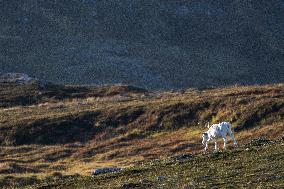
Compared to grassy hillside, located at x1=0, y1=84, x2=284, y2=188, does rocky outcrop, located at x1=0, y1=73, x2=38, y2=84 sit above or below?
above

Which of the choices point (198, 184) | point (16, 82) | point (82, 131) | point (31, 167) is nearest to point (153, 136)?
point (82, 131)

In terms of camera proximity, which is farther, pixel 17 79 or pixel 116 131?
pixel 17 79

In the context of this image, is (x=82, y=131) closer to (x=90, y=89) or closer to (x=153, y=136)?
(x=153, y=136)

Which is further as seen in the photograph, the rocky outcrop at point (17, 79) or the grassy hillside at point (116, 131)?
the rocky outcrop at point (17, 79)

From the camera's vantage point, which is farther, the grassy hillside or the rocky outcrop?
the rocky outcrop

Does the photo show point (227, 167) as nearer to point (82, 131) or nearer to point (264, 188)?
point (264, 188)

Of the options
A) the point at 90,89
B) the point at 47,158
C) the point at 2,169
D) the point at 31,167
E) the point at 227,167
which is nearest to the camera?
the point at 227,167

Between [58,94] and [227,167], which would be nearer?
[227,167]

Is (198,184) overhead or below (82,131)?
overhead

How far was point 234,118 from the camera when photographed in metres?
77.4

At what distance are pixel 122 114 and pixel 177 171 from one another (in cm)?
5598

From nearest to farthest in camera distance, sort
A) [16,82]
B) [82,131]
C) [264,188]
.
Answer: [264,188] → [82,131] → [16,82]

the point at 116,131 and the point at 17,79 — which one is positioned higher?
the point at 17,79

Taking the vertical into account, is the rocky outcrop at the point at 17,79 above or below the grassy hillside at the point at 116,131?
above
